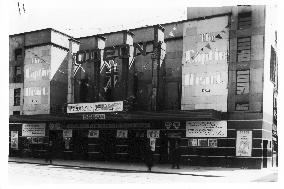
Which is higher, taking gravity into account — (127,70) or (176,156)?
(127,70)

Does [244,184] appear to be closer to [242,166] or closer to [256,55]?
[242,166]

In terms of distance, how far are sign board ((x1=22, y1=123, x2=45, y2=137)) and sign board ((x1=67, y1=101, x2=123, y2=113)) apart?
562 cm

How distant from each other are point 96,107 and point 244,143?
41.3 feet

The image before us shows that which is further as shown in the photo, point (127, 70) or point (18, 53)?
point (18, 53)

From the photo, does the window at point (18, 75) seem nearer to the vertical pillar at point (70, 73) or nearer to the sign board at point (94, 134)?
the vertical pillar at point (70, 73)

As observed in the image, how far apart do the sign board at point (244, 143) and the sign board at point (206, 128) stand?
1.15 metres

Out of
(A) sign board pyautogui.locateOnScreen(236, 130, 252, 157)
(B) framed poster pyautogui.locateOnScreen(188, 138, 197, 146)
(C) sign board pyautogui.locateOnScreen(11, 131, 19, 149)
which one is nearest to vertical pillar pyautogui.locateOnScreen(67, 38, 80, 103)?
(C) sign board pyautogui.locateOnScreen(11, 131, 19, 149)

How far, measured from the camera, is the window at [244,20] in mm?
29031

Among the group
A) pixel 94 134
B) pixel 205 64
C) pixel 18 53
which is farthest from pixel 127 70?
pixel 18 53

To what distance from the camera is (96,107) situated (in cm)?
3259

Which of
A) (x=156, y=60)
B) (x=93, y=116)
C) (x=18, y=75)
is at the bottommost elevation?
(x=93, y=116)

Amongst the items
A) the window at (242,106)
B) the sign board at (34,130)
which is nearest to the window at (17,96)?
the sign board at (34,130)

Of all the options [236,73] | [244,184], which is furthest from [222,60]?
[244,184]

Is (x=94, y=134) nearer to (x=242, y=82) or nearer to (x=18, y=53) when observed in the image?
(x=18, y=53)
